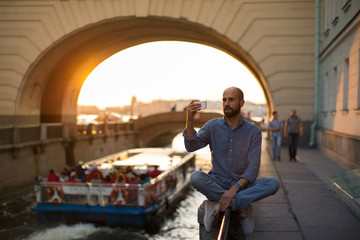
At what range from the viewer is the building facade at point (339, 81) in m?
11.3

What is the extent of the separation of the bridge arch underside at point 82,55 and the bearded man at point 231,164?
51.7 feet

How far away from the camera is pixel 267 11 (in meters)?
19.0

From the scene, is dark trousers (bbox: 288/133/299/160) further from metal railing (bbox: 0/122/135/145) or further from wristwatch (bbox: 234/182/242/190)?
metal railing (bbox: 0/122/135/145)

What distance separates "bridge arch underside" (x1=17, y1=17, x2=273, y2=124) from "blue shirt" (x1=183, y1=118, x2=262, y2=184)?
621 inches

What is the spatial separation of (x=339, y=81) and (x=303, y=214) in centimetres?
935

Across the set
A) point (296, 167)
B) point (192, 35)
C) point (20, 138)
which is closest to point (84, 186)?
point (296, 167)

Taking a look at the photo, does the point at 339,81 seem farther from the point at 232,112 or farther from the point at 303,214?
the point at 232,112

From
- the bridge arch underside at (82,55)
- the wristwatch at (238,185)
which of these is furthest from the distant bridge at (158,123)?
the wristwatch at (238,185)

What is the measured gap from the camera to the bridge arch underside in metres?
21.0

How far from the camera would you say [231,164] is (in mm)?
4164

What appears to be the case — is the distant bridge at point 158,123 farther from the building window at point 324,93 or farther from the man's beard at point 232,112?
the man's beard at point 232,112

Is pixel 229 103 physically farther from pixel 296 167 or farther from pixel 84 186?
pixel 84 186

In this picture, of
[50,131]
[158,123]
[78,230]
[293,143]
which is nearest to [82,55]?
[50,131]

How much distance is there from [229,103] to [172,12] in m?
16.3
